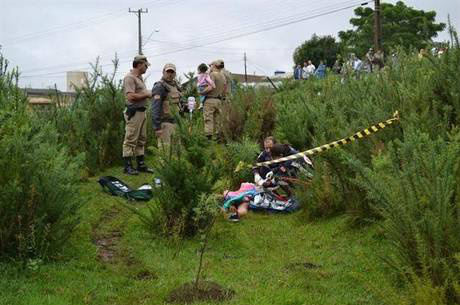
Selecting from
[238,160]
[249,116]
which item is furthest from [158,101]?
[249,116]

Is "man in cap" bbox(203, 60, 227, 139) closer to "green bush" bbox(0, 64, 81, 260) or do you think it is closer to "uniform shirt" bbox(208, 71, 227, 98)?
"uniform shirt" bbox(208, 71, 227, 98)

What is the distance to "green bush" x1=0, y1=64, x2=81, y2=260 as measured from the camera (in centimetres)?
550

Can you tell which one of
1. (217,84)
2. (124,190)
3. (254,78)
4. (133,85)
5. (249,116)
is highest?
(254,78)

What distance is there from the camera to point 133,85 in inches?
409

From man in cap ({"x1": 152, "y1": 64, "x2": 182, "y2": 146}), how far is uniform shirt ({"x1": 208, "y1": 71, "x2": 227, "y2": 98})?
2.17 m

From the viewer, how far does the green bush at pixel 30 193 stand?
216 inches

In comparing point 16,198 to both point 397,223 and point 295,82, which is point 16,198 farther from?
point 295,82

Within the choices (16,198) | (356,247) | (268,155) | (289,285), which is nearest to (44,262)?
(16,198)

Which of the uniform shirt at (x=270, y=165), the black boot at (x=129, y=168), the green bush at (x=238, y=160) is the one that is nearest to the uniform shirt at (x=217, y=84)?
the black boot at (x=129, y=168)

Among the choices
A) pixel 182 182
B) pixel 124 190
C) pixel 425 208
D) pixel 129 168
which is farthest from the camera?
pixel 129 168

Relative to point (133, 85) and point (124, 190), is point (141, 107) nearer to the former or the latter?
point (133, 85)

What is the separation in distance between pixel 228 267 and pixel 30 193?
6.10 ft

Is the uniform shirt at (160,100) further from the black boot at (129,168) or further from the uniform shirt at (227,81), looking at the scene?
the uniform shirt at (227,81)

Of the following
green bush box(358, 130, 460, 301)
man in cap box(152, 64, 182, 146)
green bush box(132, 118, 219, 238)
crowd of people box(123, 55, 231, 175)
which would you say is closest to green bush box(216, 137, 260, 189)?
crowd of people box(123, 55, 231, 175)
